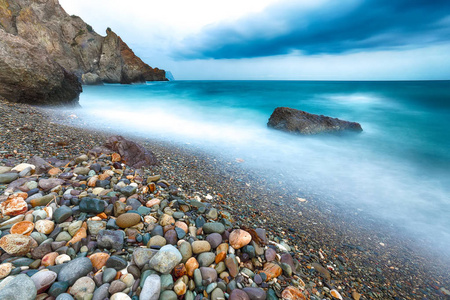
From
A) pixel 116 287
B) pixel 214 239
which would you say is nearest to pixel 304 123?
pixel 214 239

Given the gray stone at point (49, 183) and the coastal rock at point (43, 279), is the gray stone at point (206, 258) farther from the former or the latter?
the gray stone at point (49, 183)

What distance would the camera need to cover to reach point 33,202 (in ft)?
7.00

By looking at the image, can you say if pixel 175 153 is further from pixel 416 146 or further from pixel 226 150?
pixel 416 146

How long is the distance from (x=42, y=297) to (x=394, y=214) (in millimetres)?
6166

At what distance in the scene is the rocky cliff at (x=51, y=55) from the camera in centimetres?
677

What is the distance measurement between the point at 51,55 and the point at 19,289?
2611 cm

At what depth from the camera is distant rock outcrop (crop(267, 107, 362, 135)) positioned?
1082 centimetres

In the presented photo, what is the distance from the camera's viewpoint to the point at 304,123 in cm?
1093

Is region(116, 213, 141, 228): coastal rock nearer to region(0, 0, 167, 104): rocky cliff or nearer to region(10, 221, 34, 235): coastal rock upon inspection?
region(10, 221, 34, 235): coastal rock

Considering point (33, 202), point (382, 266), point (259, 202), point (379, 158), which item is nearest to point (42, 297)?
point (33, 202)

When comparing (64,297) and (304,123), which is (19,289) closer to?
(64,297)

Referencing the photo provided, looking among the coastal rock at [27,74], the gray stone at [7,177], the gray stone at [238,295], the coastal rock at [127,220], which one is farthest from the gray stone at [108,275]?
the coastal rock at [27,74]

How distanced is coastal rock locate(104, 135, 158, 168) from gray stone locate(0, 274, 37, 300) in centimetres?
250

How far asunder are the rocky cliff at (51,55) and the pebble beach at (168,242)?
3.97m
